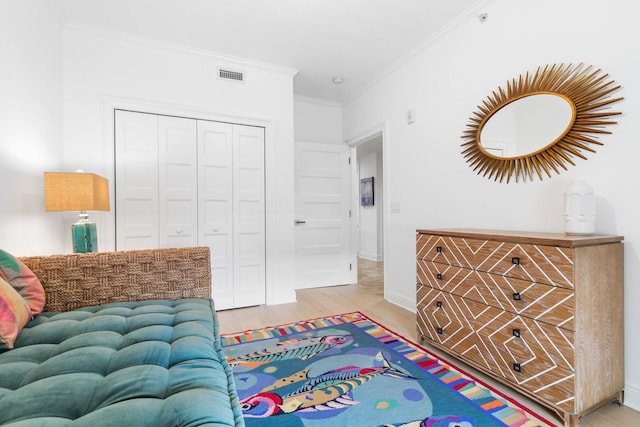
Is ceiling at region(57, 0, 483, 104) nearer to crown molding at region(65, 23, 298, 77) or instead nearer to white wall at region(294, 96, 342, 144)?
crown molding at region(65, 23, 298, 77)

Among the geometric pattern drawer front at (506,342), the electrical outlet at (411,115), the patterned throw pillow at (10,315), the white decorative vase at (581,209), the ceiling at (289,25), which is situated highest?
the ceiling at (289,25)

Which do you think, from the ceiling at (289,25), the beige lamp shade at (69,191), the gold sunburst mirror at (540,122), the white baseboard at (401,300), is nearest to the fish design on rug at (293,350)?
the white baseboard at (401,300)

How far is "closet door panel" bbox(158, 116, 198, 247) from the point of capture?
115 inches

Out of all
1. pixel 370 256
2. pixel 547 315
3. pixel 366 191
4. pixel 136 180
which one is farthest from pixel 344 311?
pixel 366 191

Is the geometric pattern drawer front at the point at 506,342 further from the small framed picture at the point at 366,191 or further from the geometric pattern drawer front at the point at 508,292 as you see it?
the small framed picture at the point at 366,191

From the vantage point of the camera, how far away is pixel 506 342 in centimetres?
164

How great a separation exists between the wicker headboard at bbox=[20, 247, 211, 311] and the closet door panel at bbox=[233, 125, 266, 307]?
1.40 metres

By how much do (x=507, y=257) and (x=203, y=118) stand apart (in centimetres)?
293

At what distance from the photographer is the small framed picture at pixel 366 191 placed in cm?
666

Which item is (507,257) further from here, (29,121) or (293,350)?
(29,121)

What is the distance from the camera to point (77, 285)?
160cm

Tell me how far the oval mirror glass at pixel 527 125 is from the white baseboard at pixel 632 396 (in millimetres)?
1384

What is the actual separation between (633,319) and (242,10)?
129 inches

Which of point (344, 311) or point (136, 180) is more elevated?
point (136, 180)
